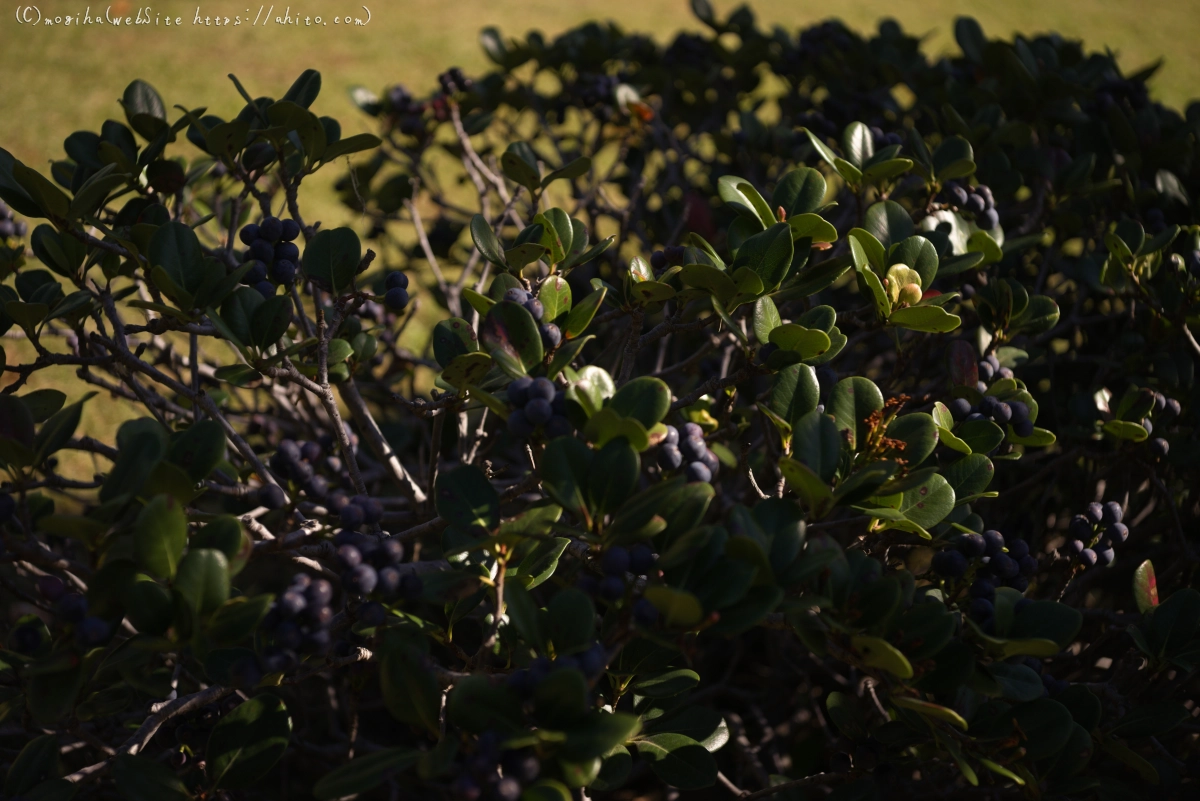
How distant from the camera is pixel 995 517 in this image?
225 centimetres

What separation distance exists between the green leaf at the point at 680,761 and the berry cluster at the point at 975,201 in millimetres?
1252

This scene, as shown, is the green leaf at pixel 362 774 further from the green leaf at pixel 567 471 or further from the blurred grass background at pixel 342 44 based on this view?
the blurred grass background at pixel 342 44

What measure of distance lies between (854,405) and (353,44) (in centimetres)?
775

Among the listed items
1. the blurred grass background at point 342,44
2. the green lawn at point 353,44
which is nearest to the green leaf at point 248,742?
the blurred grass background at point 342,44

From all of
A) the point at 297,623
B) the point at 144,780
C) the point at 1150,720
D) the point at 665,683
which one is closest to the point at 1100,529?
the point at 1150,720

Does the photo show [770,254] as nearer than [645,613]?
No

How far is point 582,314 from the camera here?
4.40 feet

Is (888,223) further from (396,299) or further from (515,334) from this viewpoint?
(396,299)

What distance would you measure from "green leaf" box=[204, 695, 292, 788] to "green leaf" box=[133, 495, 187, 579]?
0.32 m

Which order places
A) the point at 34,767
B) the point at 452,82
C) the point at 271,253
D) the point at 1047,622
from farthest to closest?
1. the point at 452,82
2. the point at 271,253
3. the point at 34,767
4. the point at 1047,622

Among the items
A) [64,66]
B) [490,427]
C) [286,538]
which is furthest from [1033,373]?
[64,66]

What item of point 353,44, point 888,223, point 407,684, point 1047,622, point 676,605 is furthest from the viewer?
point 353,44

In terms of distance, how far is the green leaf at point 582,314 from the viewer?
4.34 ft

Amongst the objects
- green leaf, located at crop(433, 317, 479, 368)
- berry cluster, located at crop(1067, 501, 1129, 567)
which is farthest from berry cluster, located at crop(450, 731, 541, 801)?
berry cluster, located at crop(1067, 501, 1129, 567)
